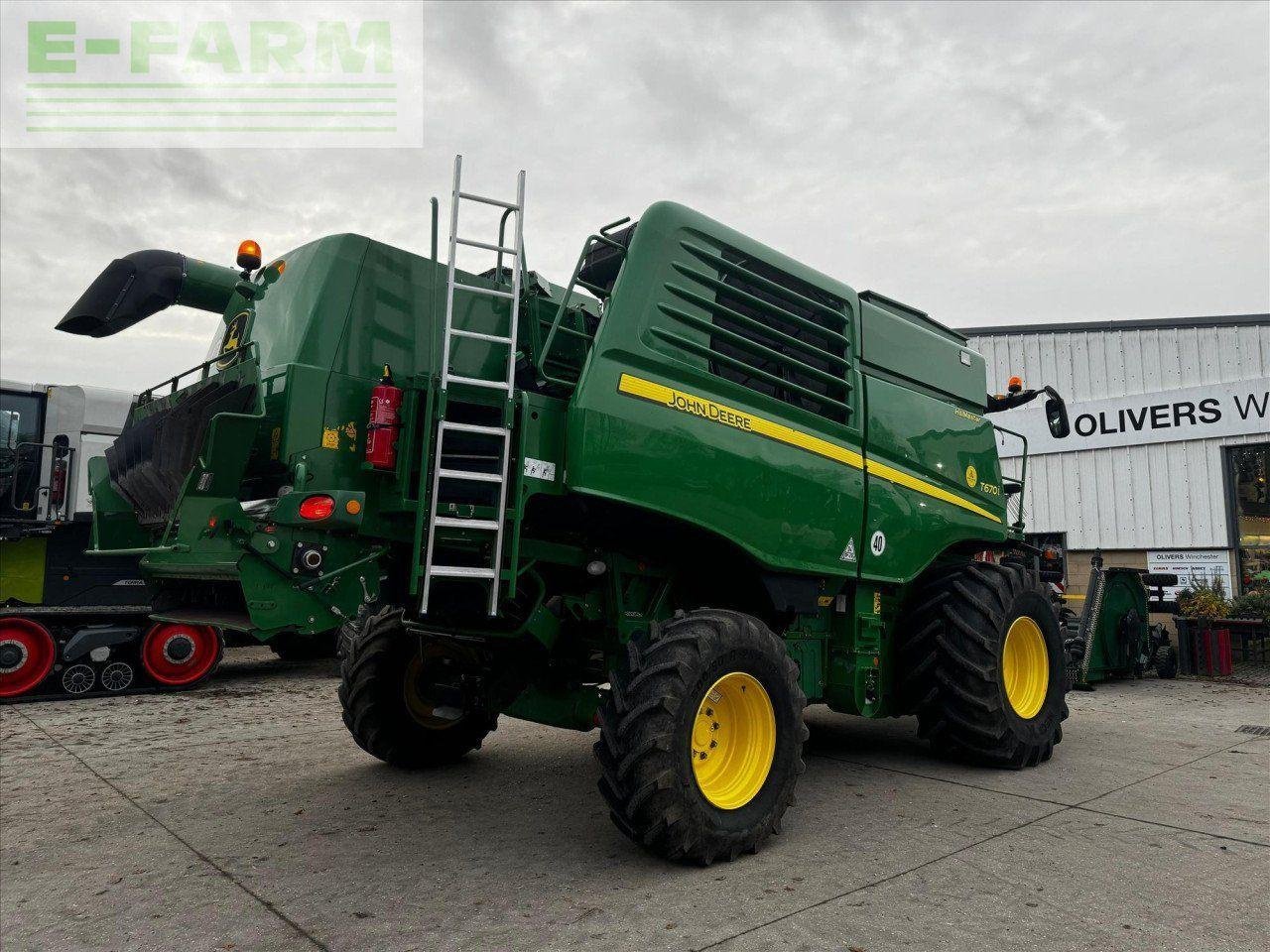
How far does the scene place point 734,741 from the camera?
4152 millimetres

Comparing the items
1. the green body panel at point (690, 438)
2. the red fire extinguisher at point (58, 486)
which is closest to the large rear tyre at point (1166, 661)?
the green body panel at point (690, 438)

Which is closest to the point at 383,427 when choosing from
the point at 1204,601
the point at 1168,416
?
the point at 1204,601

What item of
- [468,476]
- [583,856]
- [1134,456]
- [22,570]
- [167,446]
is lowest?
[583,856]

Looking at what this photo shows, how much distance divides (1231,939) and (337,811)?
404cm

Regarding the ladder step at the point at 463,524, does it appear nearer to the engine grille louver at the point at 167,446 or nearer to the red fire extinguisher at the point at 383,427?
the red fire extinguisher at the point at 383,427

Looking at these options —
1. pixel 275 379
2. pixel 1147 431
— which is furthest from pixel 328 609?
A: pixel 1147 431

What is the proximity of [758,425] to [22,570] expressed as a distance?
28.1ft

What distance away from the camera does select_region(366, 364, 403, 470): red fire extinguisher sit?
391 centimetres

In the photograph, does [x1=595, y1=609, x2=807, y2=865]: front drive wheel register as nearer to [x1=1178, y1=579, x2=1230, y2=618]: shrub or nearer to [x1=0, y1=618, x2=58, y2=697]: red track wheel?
[x1=0, y1=618, x2=58, y2=697]: red track wheel

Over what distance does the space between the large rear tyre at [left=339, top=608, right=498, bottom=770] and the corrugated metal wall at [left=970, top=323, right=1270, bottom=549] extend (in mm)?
11256

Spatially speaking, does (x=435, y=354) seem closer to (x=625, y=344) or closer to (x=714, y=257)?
(x=625, y=344)

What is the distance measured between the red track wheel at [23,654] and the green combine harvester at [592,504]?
4847 mm

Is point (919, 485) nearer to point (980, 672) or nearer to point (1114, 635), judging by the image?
point (980, 672)

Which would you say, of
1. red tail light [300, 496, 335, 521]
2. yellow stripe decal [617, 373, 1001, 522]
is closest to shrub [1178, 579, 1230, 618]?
yellow stripe decal [617, 373, 1001, 522]
